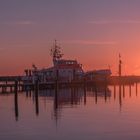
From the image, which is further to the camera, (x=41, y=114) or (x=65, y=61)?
(x=65, y=61)

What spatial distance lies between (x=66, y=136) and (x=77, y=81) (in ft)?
200

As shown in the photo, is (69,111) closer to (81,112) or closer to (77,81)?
(81,112)

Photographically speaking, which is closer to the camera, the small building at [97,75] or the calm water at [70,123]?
the calm water at [70,123]

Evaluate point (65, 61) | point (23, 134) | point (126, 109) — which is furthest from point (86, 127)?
point (65, 61)

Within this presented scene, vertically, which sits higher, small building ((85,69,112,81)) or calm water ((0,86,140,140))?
small building ((85,69,112,81))

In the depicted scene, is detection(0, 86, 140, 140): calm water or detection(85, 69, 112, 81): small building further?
detection(85, 69, 112, 81): small building

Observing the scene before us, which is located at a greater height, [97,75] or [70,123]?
[97,75]

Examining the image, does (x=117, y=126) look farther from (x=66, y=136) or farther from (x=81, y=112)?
(x=81, y=112)

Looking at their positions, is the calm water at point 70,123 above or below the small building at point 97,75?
below

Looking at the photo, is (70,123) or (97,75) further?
(97,75)

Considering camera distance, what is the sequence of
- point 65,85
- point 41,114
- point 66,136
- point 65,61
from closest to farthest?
point 66,136
point 41,114
point 65,85
point 65,61

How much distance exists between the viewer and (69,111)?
168ft

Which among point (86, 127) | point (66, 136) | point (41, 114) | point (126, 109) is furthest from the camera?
point (126, 109)

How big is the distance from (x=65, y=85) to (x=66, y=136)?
190 feet
